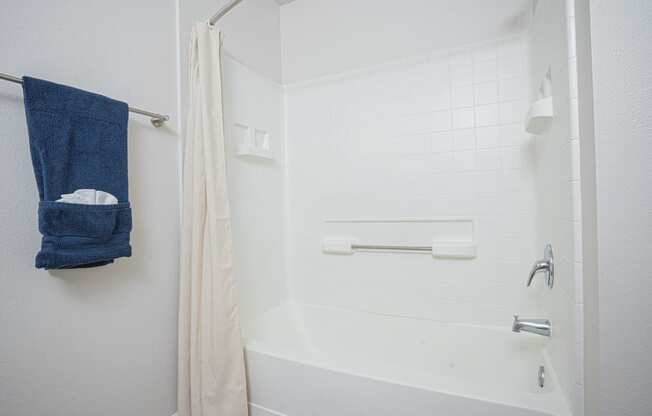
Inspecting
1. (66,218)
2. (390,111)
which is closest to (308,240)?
(390,111)

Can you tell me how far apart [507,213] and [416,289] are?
66 centimetres

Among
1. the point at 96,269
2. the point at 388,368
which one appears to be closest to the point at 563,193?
the point at 388,368

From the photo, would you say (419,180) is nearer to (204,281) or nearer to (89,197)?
(204,281)

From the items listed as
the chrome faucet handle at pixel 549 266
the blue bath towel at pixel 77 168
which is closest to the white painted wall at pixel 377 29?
the chrome faucet handle at pixel 549 266

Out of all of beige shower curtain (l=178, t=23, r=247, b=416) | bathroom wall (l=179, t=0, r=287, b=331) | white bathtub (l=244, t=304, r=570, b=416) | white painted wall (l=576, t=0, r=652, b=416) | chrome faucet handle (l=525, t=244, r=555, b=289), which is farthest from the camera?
bathroom wall (l=179, t=0, r=287, b=331)

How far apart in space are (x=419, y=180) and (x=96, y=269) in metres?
1.59

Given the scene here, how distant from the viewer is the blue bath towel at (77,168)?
0.81m

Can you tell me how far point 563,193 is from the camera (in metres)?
0.94

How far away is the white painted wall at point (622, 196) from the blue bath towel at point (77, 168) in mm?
1442

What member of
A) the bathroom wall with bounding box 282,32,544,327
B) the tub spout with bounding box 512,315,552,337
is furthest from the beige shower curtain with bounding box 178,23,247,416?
the tub spout with bounding box 512,315,552,337

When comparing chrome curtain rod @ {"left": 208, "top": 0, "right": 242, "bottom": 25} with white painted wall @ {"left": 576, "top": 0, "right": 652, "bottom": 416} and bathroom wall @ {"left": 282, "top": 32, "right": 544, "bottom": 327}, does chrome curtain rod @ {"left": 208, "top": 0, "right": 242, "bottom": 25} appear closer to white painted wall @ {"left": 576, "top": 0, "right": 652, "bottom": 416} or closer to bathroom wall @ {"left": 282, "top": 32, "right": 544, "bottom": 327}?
bathroom wall @ {"left": 282, "top": 32, "right": 544, "bottom": 327}

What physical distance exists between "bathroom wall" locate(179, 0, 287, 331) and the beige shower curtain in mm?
340

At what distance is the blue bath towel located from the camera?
0.81m

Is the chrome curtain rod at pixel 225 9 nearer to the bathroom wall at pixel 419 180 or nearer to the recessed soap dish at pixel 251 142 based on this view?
the recessed soap dish at pixel 251 142
